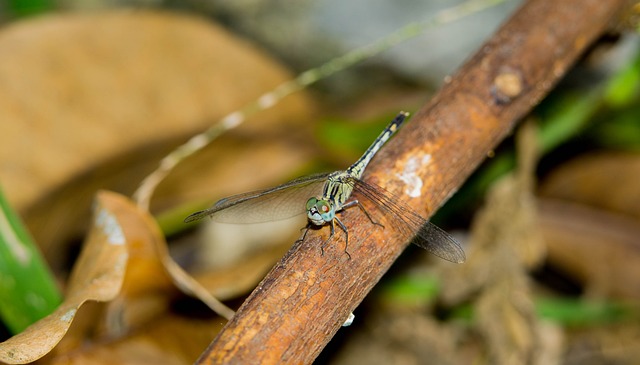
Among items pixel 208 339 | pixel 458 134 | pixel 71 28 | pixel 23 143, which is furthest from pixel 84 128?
pixel 458 134

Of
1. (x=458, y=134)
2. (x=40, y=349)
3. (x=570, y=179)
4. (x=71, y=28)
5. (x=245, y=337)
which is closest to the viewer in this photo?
(x=245, y=337)

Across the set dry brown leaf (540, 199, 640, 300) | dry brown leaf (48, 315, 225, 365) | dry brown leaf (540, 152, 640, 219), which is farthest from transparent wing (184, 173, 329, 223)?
dry brown leaf (540, 152, 640, 219)

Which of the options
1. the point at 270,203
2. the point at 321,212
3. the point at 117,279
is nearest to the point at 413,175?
the point at 321,212

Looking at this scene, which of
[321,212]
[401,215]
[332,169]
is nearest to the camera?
[401,215]

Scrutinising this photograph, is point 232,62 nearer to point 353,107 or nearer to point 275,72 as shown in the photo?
point 275,72

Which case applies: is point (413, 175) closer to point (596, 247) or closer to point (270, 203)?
point (270, 203)

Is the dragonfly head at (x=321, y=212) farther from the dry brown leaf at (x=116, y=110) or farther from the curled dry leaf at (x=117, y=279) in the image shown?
the dry brown leaf at (x=116, y=110)
